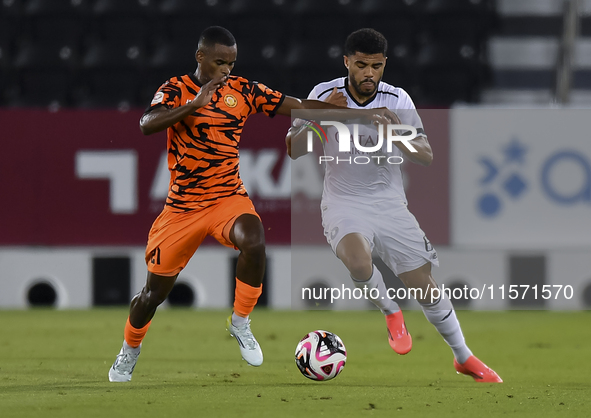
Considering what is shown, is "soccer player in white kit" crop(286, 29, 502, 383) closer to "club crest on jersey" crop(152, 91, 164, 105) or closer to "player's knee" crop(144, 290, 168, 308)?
"club crest on jersey" crop(152, 91, 164, 105)

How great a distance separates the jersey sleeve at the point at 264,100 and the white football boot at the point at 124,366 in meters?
1.48

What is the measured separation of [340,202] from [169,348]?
195cm

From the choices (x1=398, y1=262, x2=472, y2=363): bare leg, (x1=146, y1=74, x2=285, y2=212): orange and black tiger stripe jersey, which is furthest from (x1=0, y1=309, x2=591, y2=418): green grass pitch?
(x1=146, y1=74, x2=285, y2=212): orange and black tiger stripe jersey

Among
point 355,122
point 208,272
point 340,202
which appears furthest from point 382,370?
point 208,272

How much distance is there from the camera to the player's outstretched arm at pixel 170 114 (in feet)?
15.6

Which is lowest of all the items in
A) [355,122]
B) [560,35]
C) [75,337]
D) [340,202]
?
[75,337]

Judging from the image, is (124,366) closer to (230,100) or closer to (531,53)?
(230,100)

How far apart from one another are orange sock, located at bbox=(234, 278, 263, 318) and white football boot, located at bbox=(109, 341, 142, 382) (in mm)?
607

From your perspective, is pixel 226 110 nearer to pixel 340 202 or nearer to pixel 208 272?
pixel 340 202

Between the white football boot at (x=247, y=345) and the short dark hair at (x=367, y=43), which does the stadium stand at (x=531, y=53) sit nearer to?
the short dark hair at (x=367, y=43)

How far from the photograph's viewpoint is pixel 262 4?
35.7 feet

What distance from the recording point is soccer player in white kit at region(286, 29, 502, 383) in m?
5.23

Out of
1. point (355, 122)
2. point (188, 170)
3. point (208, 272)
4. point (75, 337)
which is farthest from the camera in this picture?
point (208, 272)

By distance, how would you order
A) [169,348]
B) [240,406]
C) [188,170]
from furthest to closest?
[169,348]
[188,170]
[240,406]
